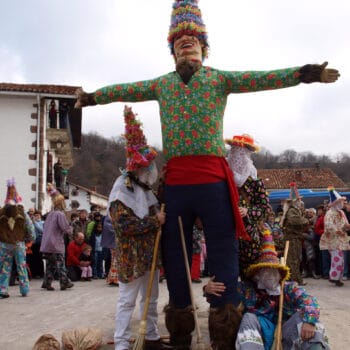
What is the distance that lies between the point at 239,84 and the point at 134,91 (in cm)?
86

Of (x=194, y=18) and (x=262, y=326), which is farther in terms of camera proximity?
(x=194, y=18)

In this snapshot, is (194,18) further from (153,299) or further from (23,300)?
(23,300)

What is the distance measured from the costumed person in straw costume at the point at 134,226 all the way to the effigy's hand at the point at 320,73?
1.31 meters

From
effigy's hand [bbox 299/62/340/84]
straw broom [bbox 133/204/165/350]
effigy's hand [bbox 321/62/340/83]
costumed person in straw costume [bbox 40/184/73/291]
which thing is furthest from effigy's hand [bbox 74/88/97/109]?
costumed person in straw costume [bbox 40/184/73/291]

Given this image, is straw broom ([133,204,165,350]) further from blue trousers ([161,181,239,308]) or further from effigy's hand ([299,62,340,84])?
effigy's hand ([299,62,340,84])

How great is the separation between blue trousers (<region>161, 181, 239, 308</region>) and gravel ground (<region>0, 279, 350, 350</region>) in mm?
893

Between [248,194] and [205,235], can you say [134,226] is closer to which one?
[205,235]

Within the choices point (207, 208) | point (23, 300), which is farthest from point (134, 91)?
point (23, 300)

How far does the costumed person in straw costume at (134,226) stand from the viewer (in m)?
3.47

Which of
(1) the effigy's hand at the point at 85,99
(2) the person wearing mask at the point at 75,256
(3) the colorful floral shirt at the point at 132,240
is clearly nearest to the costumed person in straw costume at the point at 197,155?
(3) the colorful floral shirt at the point at 132,240

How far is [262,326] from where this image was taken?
10.8 ft

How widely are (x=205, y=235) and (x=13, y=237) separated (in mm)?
4660

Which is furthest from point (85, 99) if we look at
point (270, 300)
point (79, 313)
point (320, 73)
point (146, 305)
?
point (79, 313)

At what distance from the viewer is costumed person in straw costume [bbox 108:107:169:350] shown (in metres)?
3.47
